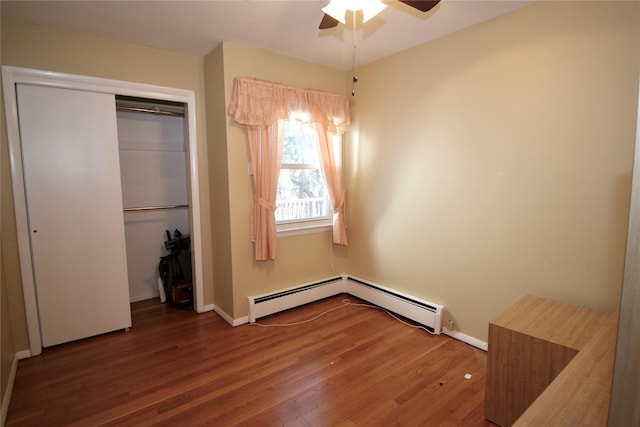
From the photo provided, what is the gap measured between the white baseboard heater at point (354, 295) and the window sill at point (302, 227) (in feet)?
1.89

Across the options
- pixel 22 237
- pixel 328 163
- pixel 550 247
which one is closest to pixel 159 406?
pixel 22 237

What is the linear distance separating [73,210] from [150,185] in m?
1.06

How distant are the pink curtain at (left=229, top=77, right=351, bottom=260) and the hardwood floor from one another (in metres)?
0.91

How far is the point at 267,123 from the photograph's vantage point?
293 cm

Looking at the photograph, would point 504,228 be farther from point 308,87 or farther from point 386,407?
point 308,87

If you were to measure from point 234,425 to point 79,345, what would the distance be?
177 cm

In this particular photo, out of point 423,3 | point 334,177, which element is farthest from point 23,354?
point 423,3

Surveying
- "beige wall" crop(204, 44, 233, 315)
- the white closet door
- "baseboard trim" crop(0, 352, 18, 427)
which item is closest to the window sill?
"beige wall" crop(204, 44, 233, 315)

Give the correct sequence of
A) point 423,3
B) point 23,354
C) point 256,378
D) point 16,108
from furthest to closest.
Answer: point 23,354, point 16,108, point 256,378, point 423,3

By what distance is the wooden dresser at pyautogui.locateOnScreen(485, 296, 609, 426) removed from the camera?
161cm

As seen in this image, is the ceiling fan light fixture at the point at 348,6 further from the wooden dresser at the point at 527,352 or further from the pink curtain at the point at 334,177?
the wooden dresser at the point at 527,352

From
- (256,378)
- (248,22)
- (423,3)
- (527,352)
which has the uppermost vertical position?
(248,22)

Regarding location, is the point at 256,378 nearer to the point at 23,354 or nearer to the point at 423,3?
the point at 23,354

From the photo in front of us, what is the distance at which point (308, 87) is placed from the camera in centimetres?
325
